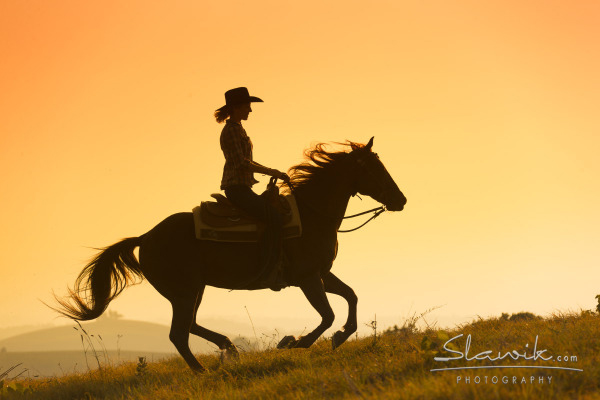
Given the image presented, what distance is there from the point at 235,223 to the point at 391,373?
3861 mm

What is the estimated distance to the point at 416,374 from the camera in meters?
6.36

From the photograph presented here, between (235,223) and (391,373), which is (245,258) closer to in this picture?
(235,223)

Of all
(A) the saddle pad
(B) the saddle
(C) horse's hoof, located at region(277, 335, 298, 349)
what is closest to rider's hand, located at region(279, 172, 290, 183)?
(B) the saddle

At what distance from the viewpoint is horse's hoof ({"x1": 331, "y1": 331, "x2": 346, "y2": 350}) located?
9172 mm

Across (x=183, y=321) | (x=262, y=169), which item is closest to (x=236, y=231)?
(x=262, y=169)

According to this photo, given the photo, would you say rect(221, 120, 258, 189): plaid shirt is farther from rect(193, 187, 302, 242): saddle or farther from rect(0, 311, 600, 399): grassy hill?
rect(0, 311, 600, 399): grassy hill

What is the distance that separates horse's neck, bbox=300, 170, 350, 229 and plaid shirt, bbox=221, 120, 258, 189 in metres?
1.06

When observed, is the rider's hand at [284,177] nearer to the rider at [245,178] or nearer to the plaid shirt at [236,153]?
the rider at [245,178]

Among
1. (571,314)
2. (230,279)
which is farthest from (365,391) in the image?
(571,314)

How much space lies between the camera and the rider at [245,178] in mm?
9453

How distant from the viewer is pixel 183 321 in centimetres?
954

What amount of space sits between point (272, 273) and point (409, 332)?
2837mm

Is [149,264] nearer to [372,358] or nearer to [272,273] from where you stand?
[272,273]

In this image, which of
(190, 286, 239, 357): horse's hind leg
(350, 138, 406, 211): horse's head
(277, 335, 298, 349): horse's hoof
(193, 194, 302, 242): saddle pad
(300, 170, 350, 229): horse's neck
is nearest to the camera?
(277, 335, 298, 349): horse's hoof
